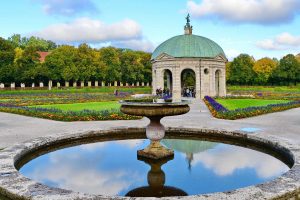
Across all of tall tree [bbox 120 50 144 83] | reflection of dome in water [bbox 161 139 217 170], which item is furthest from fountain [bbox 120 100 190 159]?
tall tree [bbox 120 50 144 83]

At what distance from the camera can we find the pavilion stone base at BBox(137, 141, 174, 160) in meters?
8.68

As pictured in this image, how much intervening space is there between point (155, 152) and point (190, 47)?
35.0 m

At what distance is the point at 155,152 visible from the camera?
878cm

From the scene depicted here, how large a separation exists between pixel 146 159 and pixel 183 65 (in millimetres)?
33079

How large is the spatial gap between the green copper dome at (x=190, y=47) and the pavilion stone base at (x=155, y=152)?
3291cm

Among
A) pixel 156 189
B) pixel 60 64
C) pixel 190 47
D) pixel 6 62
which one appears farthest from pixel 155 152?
pixel 6 62

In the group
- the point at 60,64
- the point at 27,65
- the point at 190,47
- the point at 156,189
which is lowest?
the point at 156,189

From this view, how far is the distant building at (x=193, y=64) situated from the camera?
4091cm

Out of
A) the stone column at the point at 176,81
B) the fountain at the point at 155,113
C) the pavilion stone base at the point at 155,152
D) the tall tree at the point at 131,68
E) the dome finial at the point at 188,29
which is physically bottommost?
the pavilion stone base at the point at 155,152

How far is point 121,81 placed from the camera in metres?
78.9

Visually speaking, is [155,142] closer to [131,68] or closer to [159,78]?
[159,78]

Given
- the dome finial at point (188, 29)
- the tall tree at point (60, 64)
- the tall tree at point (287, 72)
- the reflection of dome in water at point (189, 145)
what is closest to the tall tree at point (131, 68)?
the tall tree at point (60, 64)

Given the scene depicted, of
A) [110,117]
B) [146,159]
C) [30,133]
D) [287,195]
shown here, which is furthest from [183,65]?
[287,195]

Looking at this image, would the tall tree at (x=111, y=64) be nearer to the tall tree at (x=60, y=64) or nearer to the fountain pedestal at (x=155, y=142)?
the tall tree at (x=60, y=64)
